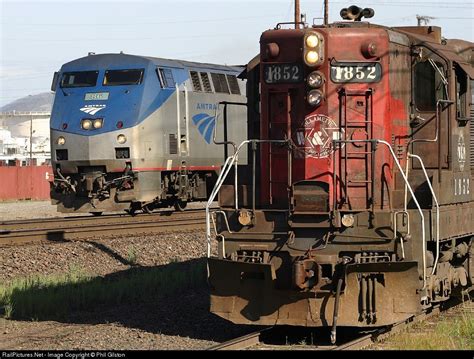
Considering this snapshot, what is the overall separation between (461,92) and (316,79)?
224cm

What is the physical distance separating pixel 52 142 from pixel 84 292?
969 cm

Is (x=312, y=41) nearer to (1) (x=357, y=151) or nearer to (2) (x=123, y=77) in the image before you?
(1) (x=357, y=151)

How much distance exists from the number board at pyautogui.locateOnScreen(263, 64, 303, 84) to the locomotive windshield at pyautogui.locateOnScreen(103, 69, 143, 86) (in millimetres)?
11447

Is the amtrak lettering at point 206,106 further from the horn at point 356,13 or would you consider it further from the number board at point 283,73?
the number board at point 283,73

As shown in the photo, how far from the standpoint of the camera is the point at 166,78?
22250 millimetres

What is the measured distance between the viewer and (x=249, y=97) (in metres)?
11.0

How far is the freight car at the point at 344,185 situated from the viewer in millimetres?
9227

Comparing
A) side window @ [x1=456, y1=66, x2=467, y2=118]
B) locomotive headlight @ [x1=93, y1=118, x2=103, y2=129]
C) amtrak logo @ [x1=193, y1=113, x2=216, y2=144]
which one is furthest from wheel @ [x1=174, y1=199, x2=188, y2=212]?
side window @ [x1=456, y1=66, x2=467, y2=118]

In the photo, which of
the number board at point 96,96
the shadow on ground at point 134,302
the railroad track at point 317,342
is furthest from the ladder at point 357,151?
the number board at point 96,96

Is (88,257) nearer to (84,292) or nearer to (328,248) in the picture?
(84,292)

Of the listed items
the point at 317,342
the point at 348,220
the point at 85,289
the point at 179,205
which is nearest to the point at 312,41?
the point at 348,220

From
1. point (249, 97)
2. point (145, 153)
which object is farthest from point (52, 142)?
point (249, 97)

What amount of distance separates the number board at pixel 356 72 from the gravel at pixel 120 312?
119 inches

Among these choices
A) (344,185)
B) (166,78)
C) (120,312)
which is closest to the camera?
(344,185)
